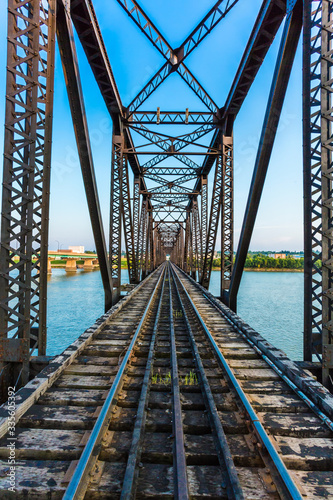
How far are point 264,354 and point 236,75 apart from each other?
10250 mm

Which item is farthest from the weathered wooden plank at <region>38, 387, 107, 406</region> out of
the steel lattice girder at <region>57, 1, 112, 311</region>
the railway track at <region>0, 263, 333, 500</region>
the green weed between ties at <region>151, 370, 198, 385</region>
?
the steel lattice girder at <region>57, 1, 112, 311</region>

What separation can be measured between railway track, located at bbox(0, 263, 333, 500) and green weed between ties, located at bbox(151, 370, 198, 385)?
0.02m

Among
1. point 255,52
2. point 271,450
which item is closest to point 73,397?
point 271,450

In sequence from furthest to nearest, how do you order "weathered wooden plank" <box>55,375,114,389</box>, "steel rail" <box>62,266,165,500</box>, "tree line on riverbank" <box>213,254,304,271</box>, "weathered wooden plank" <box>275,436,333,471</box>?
"tree line on riverbank" <box>213,254,304,271</box>
"weathered wooden plank" <box>55,375,114,389</box>
"weathered wooden plank" <box>275,436,333,471</box>
"steel rail" <box>62,266,165,500</box>

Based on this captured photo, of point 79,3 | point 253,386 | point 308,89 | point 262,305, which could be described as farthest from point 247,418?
point 262,305

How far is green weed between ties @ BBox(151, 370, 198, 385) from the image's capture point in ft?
13.4

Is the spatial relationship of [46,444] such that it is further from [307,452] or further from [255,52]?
[255,52]

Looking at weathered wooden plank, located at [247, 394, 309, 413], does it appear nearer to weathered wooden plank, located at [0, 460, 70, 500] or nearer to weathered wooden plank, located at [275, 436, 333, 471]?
weathered wooden plank, located at [275, 436, 333, 471]

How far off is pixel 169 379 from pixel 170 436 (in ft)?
4.55

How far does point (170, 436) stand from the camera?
282 centimetres

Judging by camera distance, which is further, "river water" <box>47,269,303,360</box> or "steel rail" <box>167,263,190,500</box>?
"river water" <box>47,269,303,360</box>

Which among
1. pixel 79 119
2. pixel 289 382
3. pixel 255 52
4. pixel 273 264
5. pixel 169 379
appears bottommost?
pixel 273 264

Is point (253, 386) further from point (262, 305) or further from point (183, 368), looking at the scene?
point (262, 305)

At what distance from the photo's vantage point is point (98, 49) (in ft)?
30.5
